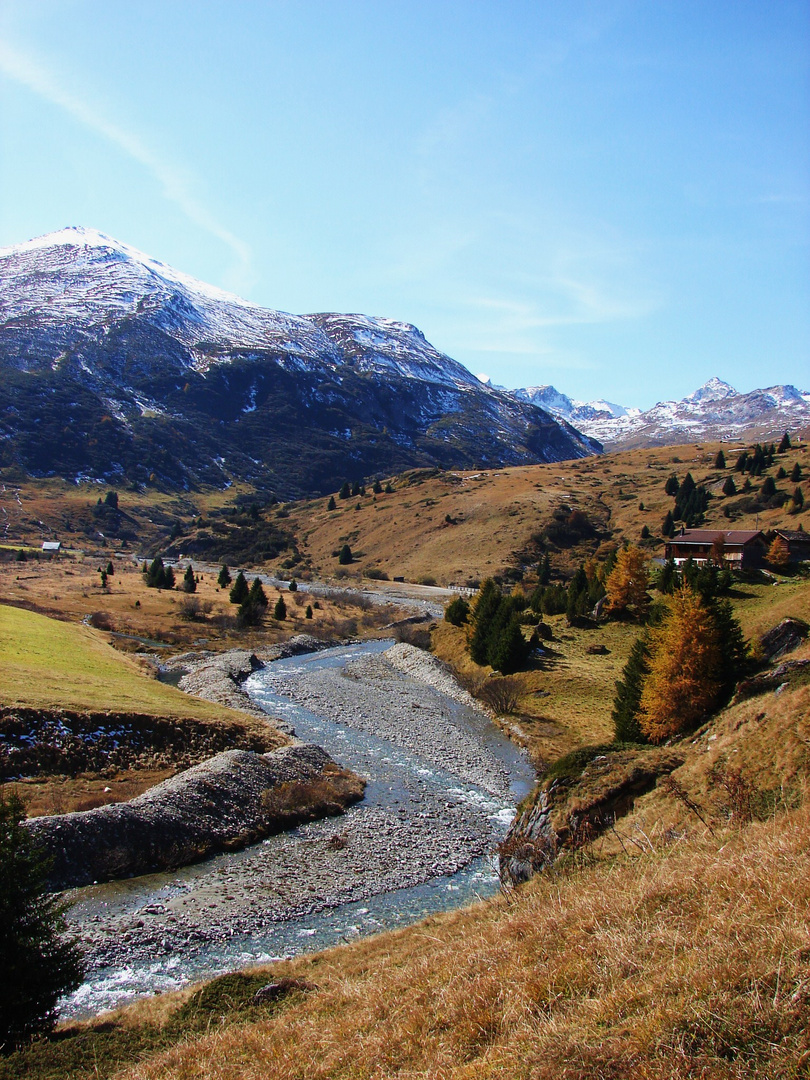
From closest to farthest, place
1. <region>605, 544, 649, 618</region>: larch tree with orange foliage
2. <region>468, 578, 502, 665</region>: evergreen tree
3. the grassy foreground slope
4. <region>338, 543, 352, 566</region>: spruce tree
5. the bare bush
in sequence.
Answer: the grassy foreground slope < the bare bush < <region>605, 544, 649, 618</region>: larch tree with orange foliage < <region>468, 578, 502, 665</region>: evergreen tree < <region>338, 543, 352, 566</region>: spruce tree

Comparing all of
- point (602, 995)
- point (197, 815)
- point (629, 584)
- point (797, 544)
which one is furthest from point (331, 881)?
point (797, 544)

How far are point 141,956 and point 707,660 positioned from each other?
26388 mm

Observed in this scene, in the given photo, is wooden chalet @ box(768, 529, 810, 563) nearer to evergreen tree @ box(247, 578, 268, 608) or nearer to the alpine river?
the alpine river

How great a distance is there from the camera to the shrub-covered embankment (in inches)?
890

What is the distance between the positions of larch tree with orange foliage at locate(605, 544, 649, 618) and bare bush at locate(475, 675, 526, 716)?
15067 mm

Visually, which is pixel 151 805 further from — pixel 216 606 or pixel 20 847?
pixel 216 606

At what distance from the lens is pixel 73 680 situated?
123ft

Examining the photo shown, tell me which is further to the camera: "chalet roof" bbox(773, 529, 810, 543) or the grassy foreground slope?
"chalet roof" bbox(773, 529, 810, 543)

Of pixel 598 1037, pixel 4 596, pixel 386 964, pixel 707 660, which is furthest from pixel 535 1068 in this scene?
pixel 4 596

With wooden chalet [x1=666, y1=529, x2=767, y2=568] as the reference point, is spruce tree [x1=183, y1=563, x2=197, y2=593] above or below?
below

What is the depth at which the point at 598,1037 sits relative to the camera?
6.15 meters

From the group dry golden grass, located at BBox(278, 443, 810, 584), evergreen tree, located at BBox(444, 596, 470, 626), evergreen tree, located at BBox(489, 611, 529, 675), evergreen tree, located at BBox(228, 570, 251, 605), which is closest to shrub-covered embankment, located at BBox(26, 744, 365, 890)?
evergreen tree, located at BBox(489, 611, 529, 675)

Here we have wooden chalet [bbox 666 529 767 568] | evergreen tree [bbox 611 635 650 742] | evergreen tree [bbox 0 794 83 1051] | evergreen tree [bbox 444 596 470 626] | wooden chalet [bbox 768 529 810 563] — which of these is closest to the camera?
evergreen tree [bbox 0 794 83 1051]

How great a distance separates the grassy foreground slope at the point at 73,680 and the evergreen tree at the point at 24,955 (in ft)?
70.2
